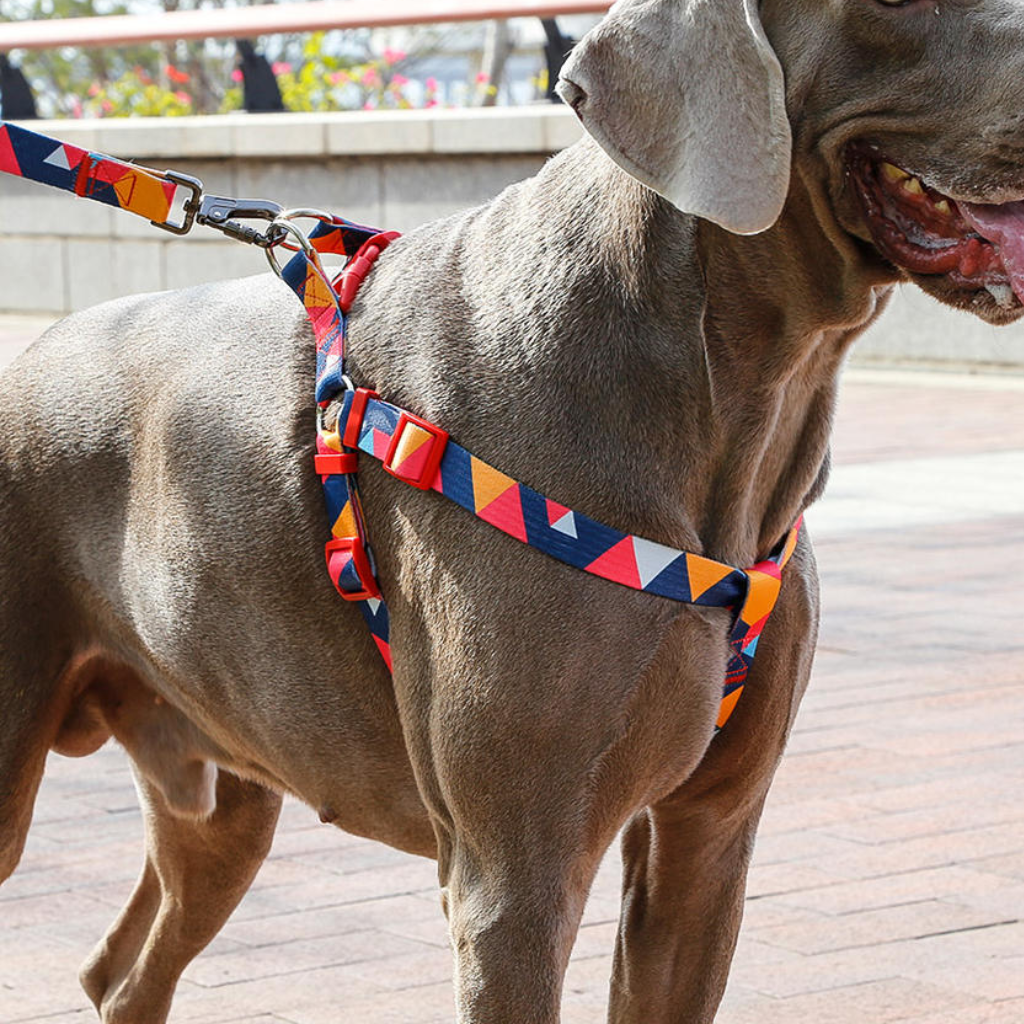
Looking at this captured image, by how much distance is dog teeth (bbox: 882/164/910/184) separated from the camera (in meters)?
2.44

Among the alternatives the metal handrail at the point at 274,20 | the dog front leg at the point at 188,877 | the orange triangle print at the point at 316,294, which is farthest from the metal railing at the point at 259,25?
the orange triangle print at the point at 316,294

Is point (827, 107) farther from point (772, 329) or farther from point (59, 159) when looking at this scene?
point (59, 159)

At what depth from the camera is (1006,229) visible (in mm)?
2441

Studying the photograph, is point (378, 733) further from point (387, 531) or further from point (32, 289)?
point (32, 289)

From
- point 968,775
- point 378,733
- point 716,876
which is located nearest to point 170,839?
point 378,733

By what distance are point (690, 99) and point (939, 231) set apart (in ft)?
1.16

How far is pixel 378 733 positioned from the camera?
2828mm

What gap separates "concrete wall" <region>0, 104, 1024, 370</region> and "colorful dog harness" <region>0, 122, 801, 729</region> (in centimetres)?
743

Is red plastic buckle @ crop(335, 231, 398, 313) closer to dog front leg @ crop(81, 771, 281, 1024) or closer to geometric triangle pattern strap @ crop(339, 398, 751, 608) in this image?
geometric triangle pattern strap @ crop(339, 398, 751, 608)

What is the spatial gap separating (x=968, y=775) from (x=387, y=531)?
2528 mm

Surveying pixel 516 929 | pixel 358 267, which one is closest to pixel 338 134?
pixel 358 267

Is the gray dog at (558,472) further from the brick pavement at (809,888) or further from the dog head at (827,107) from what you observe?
the brick pavement at (809,888)

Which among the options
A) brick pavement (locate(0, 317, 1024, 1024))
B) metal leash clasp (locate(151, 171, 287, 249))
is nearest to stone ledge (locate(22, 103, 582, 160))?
brick pavement (locate(0, 317, 1024, 1024))

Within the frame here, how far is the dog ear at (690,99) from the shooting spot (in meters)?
2.38
